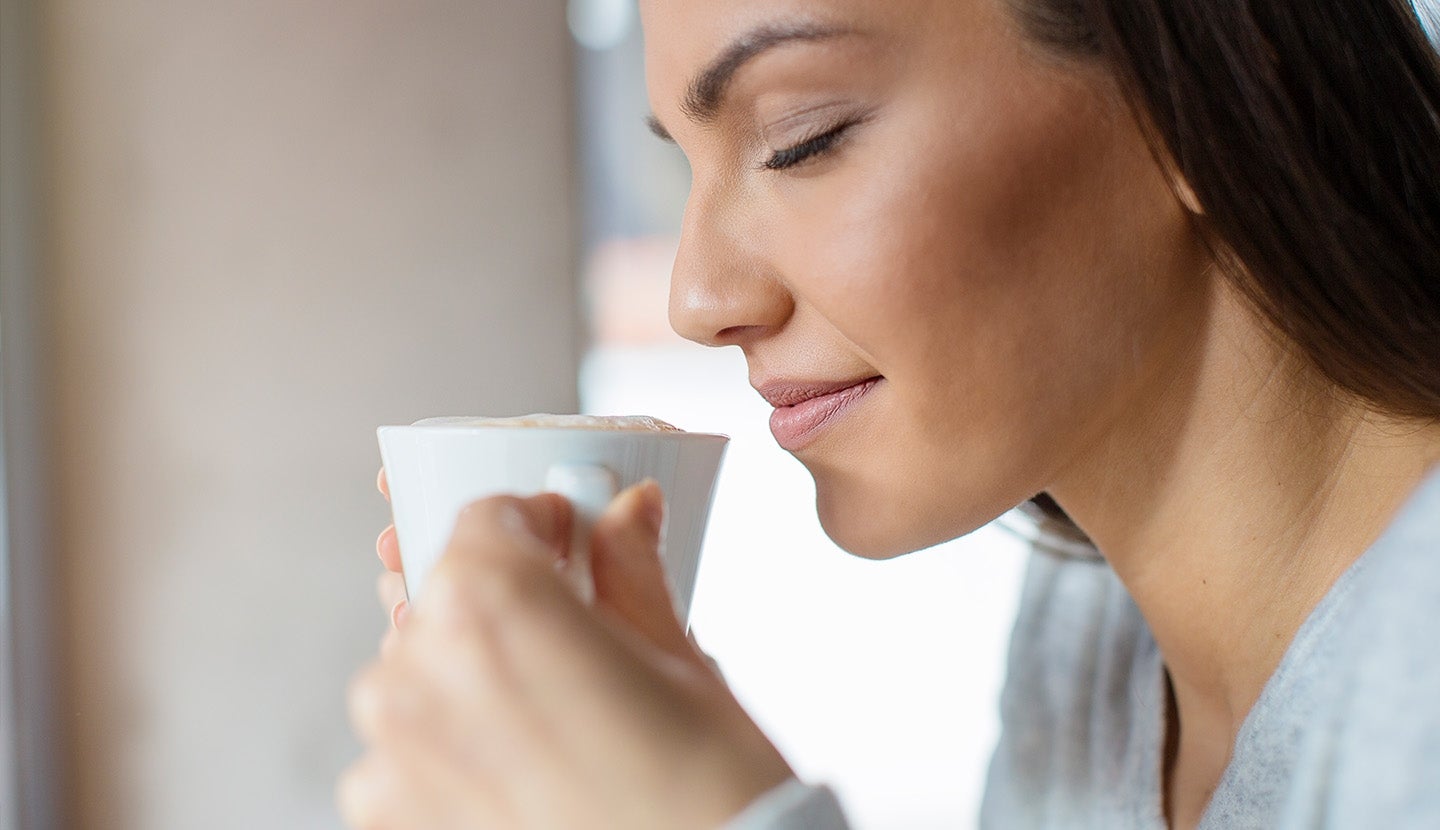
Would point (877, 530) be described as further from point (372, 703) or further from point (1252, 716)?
point (372, 703)

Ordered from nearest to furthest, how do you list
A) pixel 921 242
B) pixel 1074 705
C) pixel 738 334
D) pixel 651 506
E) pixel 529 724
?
pixel 529 724 < pixel 651 506 < pixel 921 242 < pixel 738 334 < pixel 1074 705

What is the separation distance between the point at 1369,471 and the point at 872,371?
355 mm

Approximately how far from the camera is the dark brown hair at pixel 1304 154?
2.31 ft

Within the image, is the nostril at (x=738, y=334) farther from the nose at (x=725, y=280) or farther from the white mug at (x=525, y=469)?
the white mug at (x=525, y=469)

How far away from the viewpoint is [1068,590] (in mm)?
1239

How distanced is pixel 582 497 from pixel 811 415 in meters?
0.27

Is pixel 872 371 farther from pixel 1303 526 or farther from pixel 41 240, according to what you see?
pixel 41 240

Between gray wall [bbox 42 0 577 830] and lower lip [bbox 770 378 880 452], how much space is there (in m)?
0.89

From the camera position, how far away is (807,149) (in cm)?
73

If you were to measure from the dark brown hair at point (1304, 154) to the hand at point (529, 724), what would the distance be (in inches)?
19.7

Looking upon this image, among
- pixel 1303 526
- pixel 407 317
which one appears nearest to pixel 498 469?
pixel 1303 526

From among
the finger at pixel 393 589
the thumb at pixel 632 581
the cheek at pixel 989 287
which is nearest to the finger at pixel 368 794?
the thumb at pixel 632 581

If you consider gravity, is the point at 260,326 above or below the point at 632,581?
above

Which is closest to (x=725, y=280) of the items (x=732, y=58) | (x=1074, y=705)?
(x=732, y=58)
